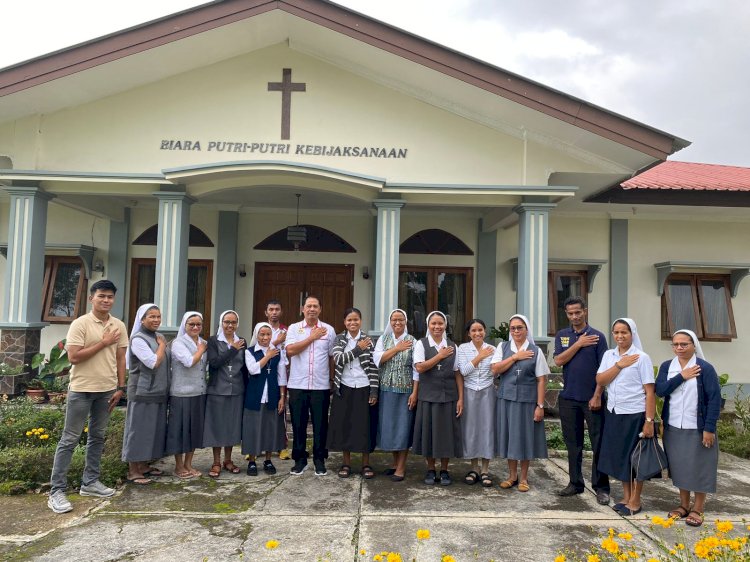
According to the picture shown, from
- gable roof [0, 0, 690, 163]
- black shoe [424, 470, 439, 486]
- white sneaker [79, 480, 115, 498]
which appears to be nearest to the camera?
white sneaker [79, 480, 115, 498]

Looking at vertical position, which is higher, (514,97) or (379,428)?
(514,97)

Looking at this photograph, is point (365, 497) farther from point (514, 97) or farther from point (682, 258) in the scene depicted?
point (682, 258)

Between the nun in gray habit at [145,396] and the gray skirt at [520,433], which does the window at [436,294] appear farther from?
the nun in gray habit at [145,396]

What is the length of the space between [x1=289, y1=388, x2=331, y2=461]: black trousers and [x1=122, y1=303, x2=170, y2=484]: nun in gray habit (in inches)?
44.3

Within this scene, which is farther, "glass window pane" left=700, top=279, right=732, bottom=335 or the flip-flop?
"glass window pane" left=700, top=279, right=732, bottom=335

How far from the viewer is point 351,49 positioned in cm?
660

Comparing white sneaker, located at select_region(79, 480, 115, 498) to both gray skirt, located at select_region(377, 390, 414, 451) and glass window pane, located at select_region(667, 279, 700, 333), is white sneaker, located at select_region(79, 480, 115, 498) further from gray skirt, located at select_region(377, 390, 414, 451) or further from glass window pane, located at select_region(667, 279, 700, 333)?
glass window pane, located at select_region(667, 279, 700, 333)

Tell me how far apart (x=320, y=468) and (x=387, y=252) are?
9.61 ft

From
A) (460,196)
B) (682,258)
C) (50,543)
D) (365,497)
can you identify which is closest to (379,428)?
(365,497)

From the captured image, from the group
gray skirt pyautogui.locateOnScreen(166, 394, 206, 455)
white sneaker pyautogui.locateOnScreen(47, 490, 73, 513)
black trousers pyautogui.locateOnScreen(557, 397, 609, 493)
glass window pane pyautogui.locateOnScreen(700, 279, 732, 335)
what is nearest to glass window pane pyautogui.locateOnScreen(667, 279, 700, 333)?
glass window pane pyautogui.locateOnScreen(700, 279, 732, 335)

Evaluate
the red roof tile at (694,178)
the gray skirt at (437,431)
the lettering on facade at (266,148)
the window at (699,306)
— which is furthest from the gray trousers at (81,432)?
A: the window at (699,306)

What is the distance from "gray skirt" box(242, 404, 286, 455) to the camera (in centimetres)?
486

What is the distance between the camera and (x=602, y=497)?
→ 14.2ft

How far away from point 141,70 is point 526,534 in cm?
649
